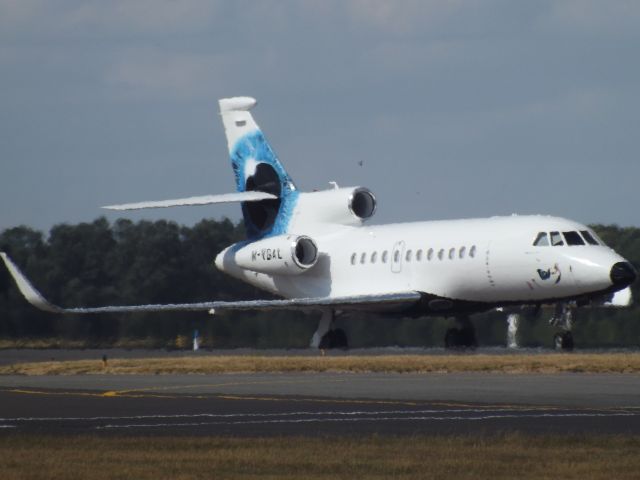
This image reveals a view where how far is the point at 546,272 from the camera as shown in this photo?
40781 mm

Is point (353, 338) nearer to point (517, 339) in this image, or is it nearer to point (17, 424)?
point (517, 339)

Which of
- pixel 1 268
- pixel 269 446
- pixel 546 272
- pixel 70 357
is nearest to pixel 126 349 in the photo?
pixel 70 357

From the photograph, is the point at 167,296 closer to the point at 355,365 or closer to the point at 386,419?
the point at 355,365

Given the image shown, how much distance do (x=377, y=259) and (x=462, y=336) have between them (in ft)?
10.5

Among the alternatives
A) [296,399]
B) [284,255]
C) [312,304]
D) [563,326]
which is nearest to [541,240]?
[563,326]

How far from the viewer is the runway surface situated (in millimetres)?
19906

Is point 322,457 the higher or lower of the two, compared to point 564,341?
lower

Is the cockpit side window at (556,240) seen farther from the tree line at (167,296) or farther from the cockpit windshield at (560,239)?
the tree line at (167,296)

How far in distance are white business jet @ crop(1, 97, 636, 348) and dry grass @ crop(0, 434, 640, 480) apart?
75.8 ft

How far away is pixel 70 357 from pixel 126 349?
255 inches

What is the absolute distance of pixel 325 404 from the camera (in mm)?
23469

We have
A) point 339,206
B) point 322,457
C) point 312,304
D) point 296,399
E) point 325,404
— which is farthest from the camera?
point 339,206

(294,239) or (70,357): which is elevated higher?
(294,239)

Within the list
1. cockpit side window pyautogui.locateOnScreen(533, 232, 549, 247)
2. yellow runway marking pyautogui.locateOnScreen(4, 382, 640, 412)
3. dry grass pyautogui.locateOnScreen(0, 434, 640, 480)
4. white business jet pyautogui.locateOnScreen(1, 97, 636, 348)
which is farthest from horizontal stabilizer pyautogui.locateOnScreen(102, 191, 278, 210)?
dry grass pyautogui.locateOnScreen(0, 434, 640, 480)
